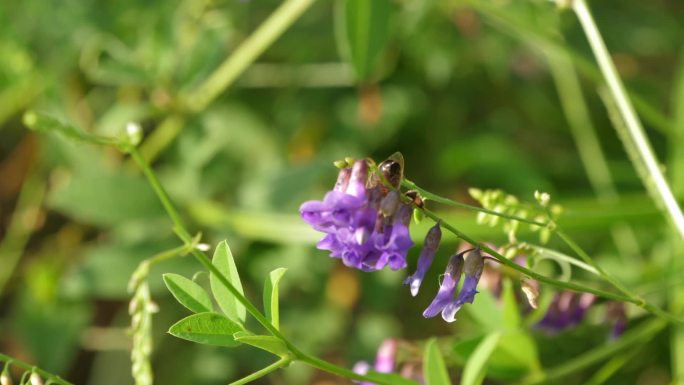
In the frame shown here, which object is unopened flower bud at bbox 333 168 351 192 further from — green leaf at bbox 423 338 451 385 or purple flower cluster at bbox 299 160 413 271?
green leaf at bbox 423 338 451 385

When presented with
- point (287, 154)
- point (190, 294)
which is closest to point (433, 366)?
point (190, 294)

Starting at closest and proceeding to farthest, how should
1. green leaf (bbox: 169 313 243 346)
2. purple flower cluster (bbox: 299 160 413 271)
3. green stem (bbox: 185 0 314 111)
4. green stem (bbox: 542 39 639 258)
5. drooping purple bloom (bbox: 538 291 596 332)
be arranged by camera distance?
purple flower cluster (bbox: 299 160 413 271) → green leaf (bbox: 169 313 243 346) → drooping purple bloom (bbox: 538 291 596 332) → green stem (bbox: 185 0 314 111) → green stem (bbox: 542 39 639 258)

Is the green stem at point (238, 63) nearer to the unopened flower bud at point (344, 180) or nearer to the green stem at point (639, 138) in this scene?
the green stem at point (639, 138)

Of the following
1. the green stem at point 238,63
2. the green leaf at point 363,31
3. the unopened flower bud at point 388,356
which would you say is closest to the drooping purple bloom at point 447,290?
the unopened flower bud at point 388,356

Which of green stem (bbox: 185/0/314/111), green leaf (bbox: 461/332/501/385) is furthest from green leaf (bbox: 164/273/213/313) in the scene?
green stem (bbox: 185/0/314/111)

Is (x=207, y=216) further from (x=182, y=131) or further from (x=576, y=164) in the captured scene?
(x=576, y=164)

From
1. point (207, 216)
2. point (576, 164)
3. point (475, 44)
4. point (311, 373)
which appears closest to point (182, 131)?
point (207, 216)

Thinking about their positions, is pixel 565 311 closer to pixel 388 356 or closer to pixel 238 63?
pixel 388 356
